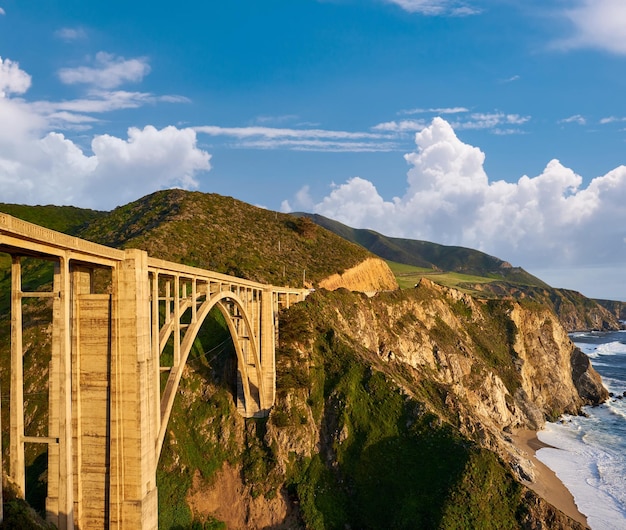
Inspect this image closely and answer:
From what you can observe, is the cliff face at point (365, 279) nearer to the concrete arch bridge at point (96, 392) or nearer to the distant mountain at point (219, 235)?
the distant mountain at point (219, 235)

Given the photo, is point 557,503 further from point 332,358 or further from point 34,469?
point 34,469

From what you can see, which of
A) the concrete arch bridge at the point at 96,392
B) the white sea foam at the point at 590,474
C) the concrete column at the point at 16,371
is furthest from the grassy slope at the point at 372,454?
the concrete column at the point at 16,371

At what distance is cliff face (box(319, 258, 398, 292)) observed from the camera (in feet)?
233

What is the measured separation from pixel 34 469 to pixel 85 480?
23.2 m

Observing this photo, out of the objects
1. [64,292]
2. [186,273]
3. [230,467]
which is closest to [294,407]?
[230,467]

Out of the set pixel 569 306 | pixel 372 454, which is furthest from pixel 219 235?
pixel 569 306

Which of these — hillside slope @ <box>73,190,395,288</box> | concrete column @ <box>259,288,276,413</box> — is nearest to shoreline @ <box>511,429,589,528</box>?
concrete column @ <box>259,288,276,413</box>

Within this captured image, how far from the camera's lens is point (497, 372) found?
71.2 m

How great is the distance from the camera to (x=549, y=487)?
43.5m

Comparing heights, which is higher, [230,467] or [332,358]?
[332,358]

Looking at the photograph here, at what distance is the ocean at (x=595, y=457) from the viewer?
39.9 m

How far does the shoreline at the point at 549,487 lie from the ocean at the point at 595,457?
→ 61 centimetres

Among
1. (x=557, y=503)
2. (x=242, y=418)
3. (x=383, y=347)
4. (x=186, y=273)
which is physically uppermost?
(x=186, y=273)

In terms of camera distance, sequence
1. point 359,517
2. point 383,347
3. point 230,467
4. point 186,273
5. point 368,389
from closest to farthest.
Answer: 1. point 186,273
2. point 359,517
3. point 230,467
4. point 368,389
5. point 383,347
